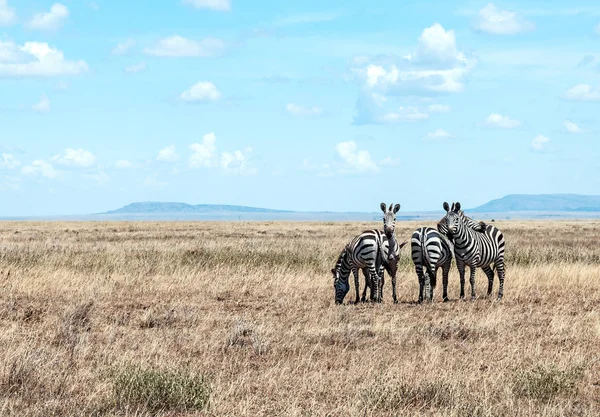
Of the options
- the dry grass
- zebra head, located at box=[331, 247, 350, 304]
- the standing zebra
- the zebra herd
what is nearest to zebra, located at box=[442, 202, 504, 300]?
the zebra herd

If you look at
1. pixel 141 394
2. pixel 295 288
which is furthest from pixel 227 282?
pixel 141 394

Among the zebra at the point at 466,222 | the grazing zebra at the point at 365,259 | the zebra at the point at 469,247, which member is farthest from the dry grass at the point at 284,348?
the zebra at the point at 466,222

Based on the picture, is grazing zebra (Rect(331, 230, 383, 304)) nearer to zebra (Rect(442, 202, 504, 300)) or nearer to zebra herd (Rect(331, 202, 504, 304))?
zebra herd (Rect(331, 202, 504, 304))

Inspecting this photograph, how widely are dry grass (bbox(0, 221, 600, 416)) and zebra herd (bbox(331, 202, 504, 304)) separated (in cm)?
70

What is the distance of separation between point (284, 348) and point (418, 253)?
640 centimetres

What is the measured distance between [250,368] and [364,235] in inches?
276

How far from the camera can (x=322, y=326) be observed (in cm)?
1280

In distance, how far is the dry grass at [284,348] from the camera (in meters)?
8.02

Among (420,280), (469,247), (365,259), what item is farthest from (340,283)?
(469,247)

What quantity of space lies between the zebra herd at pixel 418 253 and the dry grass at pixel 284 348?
70 centimetres

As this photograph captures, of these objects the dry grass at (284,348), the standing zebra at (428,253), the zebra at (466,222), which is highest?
the zebra at (466,222)

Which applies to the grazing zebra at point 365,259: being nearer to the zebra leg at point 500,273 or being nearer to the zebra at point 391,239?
the zebra at point 391,239

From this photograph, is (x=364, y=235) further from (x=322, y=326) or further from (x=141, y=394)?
(x=141, y=394)

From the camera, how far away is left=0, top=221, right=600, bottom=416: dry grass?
26.3 feet
